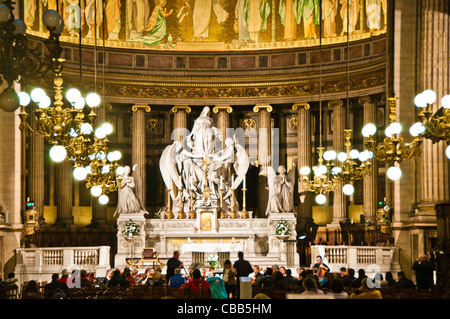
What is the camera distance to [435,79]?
24.4 m

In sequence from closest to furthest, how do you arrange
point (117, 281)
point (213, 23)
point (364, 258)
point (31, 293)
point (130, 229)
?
point (31, 293) → point (117, 281) → point (364, 258) → point (130, 229) → point (213, 23)

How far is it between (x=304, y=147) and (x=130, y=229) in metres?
9.37

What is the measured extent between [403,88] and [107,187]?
32.2 ft

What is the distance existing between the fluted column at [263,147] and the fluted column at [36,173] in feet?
31.9

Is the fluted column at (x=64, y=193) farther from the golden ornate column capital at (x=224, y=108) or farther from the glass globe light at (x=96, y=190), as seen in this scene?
the glass globe light at (x=96, y=190)

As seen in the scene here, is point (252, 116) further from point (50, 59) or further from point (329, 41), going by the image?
point (50, 59)

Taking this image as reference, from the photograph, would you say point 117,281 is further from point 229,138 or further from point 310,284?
point 229,138

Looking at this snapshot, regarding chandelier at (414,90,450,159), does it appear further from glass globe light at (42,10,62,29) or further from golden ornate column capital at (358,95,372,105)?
golden ornate column capital at (358,95,372,105)

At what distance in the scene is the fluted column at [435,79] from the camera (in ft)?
79.6

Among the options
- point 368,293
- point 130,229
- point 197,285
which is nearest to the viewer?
point 368,293

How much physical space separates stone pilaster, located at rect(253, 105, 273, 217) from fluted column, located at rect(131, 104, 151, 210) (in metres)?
5.03

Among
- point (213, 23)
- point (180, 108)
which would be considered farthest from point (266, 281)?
point (213, 23)

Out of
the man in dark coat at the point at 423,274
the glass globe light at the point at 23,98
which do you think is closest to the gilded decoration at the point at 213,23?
the man in dark coat at the point at 423,274

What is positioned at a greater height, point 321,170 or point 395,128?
point 395,128
